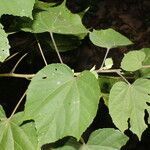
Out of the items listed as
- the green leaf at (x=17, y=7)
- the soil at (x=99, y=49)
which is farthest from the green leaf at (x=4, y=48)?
the soil at (x=99, y=49)

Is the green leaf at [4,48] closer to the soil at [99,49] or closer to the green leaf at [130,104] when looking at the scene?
the green leaf at [130,104]

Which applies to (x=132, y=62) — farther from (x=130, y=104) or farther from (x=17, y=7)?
(x=17, y=7)

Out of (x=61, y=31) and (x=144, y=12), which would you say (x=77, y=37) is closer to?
(x=61, y=31)

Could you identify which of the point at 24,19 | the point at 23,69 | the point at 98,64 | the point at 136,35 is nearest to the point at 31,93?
the point at 24,19

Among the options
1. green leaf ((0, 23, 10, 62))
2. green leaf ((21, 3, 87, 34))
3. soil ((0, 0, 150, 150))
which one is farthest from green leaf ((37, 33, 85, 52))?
soil ((0, 0, 150, 150))

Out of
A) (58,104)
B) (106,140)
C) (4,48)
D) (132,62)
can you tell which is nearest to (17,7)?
(4,48)

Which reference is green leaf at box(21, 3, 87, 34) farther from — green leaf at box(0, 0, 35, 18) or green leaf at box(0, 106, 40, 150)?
green leaf at box(0, 106, 40, 150)

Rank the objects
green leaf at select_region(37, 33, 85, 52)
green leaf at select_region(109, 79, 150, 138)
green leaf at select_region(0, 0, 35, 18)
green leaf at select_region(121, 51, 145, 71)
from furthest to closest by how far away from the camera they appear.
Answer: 1. green leaf at select_region(37, 33, 85, 52)
2. green leaf at select_region(121, 51, 145, 71)
3. green leaf at select_region(109, 79, 150, 138)
4. green leaf at select_region(0, 0, 35, 18)

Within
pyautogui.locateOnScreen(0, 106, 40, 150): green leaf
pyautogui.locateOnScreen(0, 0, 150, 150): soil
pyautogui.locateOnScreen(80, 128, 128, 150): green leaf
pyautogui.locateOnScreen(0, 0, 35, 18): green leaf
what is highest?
pyautogui.locateOnScreen(0, 0, 35, 18): green leaf
